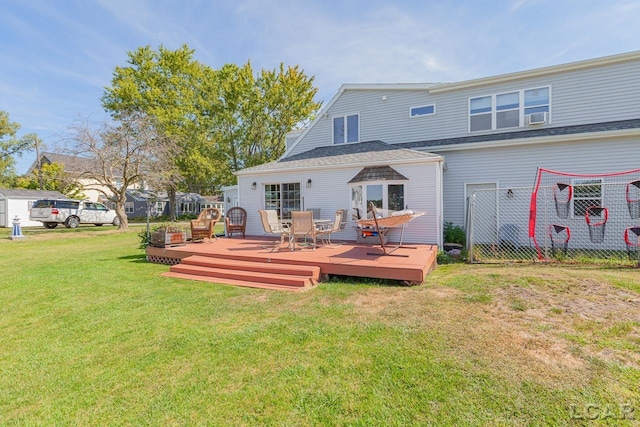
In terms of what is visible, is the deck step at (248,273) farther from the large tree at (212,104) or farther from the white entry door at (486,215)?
the large tree at (212,104)

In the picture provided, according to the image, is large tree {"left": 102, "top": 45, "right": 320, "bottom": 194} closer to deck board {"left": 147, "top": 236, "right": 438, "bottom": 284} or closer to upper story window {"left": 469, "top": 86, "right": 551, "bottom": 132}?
upper story window {"left": 469, "top": 86, "right": 551, "bottom": 132}

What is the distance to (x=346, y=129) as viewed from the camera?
13.4 meters

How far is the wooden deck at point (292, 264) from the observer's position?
557 cm

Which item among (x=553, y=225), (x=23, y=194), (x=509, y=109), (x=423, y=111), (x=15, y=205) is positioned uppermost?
(x=423, y=111)

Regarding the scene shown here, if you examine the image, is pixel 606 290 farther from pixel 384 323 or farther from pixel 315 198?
pixel 315 198

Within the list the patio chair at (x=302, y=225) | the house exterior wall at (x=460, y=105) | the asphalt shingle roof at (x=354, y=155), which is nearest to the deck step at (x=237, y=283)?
the patio chair at (x=302, y=225)

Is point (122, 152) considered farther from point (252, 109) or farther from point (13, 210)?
point (252, 109)

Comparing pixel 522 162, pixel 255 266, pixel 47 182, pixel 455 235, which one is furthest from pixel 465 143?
pixel 47 182

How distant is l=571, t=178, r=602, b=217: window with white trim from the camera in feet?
28.9

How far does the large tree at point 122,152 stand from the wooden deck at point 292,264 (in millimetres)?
12229

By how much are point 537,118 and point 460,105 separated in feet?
8.72

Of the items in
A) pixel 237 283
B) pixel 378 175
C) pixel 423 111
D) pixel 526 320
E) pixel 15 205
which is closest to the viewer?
pixel 526 320

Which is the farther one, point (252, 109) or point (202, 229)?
point (252, 109)

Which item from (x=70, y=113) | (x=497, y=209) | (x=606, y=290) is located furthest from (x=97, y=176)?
(x=606, y=290)
